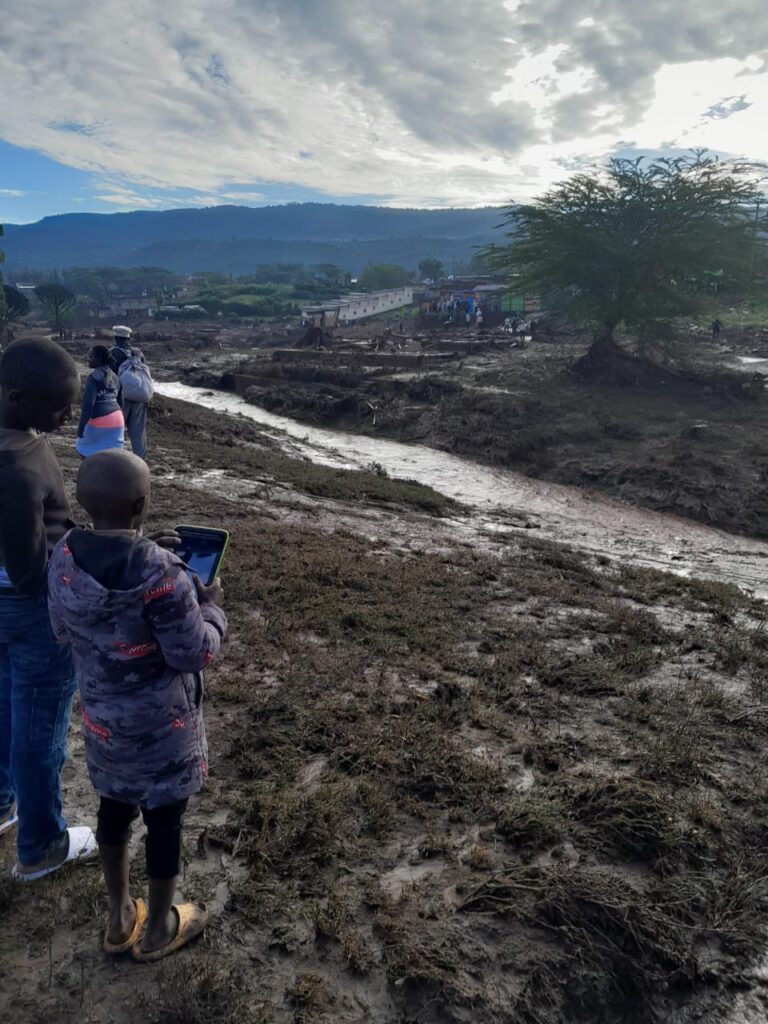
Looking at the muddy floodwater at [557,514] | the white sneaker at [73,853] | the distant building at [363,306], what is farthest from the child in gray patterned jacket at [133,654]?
the distant building at [363,306]

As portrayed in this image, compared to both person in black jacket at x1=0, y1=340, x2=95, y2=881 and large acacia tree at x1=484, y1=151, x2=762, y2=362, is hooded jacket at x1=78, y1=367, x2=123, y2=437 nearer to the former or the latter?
person in black jacket at x1=0, y1=340, x2=95, y2=881

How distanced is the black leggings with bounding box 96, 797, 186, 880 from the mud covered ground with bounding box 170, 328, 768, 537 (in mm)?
12913

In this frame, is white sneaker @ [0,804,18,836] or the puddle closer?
the puddle

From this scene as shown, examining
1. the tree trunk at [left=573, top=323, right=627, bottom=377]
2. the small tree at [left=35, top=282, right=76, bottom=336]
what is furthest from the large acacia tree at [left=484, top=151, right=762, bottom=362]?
the small tree at [left=35, top=282, right=76, bottom=336]

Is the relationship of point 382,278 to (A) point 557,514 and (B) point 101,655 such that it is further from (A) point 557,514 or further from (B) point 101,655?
(B) point 101,655

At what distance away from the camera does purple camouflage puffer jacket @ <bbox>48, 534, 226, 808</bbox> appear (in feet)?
6.62

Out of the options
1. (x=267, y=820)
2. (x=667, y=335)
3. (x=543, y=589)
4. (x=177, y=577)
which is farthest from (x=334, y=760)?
(x=667, y=335)

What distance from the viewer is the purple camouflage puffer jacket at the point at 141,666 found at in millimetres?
2018

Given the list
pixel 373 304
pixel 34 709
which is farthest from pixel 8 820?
pixel 373 304

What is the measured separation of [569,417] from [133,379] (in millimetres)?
15833

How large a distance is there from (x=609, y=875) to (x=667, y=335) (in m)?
25.8

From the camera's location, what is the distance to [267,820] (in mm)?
3031

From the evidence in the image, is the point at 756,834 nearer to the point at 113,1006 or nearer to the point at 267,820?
the point at 267,820

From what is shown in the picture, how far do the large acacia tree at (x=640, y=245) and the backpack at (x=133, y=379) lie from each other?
74.6 ft
